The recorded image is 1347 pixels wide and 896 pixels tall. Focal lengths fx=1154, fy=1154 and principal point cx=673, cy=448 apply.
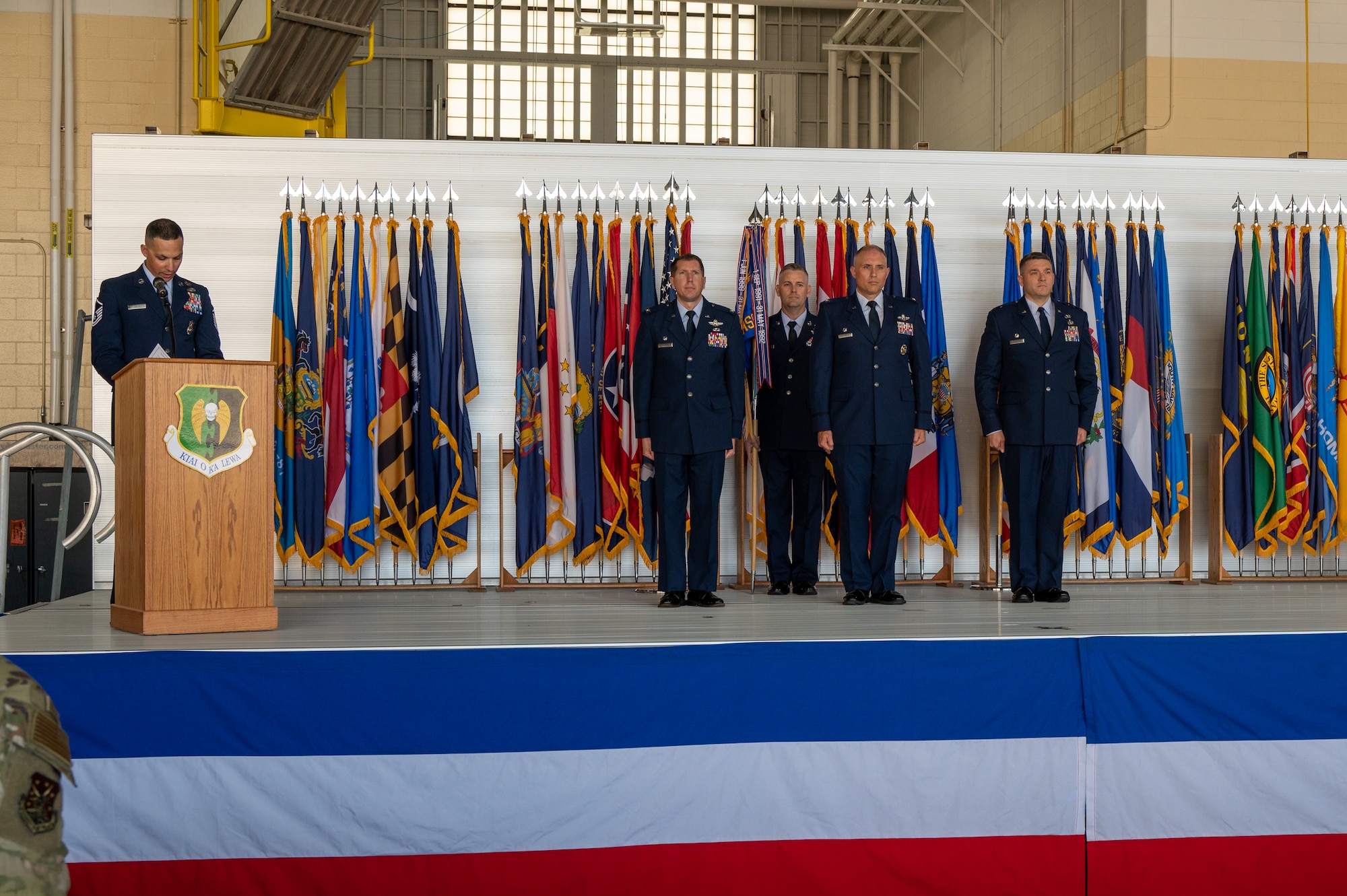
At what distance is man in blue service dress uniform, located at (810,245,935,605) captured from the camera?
186 inches

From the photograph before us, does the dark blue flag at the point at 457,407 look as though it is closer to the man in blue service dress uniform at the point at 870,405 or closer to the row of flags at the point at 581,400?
the row of flags at the point at 581,400

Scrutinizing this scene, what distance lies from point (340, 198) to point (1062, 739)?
3967 millimetres

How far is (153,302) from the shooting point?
4.17 m

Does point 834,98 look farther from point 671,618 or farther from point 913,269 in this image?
point 671,618

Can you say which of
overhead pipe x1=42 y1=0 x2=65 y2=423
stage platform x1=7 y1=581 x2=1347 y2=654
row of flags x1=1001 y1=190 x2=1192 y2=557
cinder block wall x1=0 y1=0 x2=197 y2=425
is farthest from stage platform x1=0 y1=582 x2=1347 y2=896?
cinder block wall x1=0 y1=0 x2=197 y2=425

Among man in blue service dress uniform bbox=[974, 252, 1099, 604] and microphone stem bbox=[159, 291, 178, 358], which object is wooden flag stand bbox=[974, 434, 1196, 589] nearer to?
man in blue service dress uniform bbox=[974, 252, 1099, 604]

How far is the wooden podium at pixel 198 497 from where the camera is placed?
342 cm

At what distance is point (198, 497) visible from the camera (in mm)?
3463

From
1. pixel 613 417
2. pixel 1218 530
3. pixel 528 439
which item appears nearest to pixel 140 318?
pixel 528 439

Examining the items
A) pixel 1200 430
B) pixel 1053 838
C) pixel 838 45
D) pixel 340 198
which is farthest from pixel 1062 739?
pixel 838 45

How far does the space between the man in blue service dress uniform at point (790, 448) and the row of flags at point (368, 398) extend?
1361 millimetres

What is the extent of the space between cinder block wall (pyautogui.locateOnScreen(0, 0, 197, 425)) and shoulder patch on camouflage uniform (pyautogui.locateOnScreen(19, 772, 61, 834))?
8.86 metres

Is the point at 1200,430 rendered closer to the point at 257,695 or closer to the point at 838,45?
the point at 257,695

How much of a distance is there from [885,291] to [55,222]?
23.3ft
